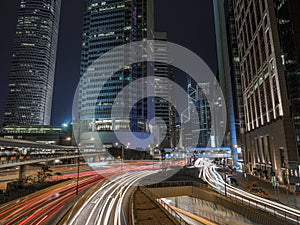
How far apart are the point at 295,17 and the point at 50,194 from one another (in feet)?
173

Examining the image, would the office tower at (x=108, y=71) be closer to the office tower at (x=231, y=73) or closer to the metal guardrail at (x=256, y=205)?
the office tower at (x=231, y=73)

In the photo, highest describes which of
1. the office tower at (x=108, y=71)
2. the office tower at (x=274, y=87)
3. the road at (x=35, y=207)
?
the office tower at (x=108, y=71)

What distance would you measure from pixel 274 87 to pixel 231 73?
49328 mm

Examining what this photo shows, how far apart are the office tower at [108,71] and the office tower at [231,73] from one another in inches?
2323

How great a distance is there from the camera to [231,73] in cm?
8969

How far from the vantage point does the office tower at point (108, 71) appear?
12962 centimetres

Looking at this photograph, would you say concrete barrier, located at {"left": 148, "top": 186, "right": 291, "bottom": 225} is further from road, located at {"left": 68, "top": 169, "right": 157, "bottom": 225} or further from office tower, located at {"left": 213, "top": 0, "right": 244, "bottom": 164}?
office tower, located at {"left": 213, "top": 0, "right": 244, "bottom": 164}

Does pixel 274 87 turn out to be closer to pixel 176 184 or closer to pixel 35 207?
pixel 176 184

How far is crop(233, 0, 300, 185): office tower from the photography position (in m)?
37.4

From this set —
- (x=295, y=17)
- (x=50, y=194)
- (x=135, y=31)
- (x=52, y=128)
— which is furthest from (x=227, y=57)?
(x=52, y=128)

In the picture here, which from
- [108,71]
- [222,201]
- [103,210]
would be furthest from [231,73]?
[103,210]

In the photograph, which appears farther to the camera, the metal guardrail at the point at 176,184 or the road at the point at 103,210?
the metal guardrail at the point at 176,184

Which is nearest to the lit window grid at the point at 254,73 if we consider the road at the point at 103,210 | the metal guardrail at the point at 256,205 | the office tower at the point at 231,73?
the office tower at the point at 231,73

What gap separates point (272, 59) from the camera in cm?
4331
